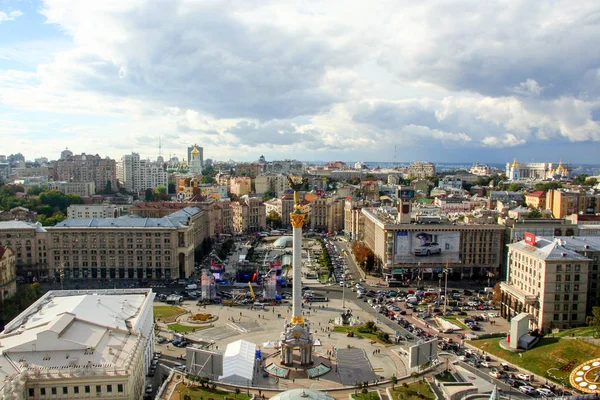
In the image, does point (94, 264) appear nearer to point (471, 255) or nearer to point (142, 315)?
point (142, 315)

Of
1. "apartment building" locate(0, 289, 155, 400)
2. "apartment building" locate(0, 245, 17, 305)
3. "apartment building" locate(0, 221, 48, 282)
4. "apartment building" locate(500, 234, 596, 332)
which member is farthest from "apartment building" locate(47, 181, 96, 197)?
"apartment building" locate(500, 234, 596, 332)

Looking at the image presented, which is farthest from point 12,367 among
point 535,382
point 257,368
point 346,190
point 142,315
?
point 346,190

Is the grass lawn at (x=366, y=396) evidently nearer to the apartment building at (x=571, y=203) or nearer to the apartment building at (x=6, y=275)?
the apartment building at (x=6, y=275)

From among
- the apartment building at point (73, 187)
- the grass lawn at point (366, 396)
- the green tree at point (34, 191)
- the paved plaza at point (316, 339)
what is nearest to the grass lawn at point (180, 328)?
the paved plaza at point (316, 339)

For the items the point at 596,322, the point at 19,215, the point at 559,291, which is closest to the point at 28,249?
the point at 19,215

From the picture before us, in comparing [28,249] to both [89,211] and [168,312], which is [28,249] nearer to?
[168,312]

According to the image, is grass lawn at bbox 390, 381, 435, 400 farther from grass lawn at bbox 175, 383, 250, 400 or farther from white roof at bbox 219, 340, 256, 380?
white roof at bbox 219, 340, 256, 380
